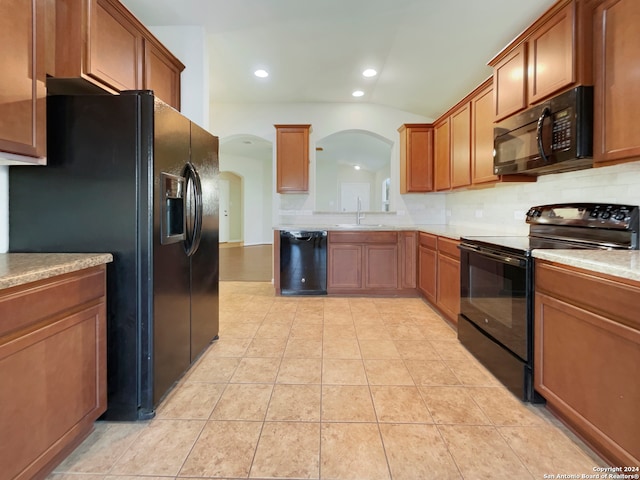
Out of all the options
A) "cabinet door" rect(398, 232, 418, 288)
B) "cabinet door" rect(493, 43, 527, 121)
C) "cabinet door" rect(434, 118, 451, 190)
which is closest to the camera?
"cabinet door" rect(493, 43, 527, 121)

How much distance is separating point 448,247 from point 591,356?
176 cm

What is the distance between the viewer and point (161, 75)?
2.56 metres

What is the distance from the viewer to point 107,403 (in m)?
1.58

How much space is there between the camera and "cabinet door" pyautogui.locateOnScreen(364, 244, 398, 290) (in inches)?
159

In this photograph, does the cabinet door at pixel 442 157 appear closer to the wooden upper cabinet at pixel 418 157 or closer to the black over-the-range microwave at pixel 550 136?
the wooden upper cabinet at pixel 418 157

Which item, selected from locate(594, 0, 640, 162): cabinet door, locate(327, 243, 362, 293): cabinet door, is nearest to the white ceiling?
locate(594, 0, 640, 162): cabinet door

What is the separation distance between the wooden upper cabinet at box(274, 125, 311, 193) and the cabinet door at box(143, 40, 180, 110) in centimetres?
165

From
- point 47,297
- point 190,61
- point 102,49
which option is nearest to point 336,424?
point 47,297

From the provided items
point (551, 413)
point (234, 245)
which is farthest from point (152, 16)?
point (234, 245)

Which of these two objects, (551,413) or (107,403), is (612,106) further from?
(107,403)

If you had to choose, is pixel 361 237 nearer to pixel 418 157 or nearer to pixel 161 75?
pixel 418 157

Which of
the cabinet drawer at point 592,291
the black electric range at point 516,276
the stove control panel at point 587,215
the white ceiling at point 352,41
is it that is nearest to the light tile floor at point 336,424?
the black electric range at point 516,276

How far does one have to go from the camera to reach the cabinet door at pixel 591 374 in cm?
116

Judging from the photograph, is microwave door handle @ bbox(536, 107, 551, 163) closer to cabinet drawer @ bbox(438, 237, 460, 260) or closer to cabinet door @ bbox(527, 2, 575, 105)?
cabinet door @ bbox(527, 2, 575, 105)
